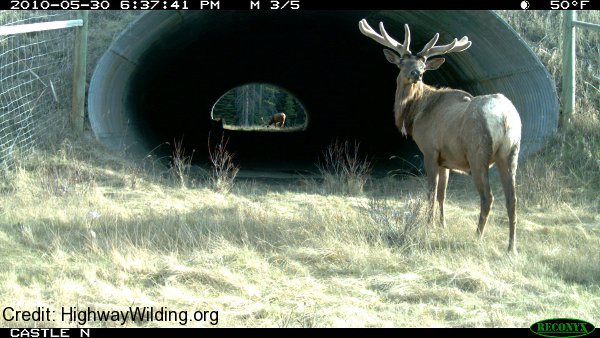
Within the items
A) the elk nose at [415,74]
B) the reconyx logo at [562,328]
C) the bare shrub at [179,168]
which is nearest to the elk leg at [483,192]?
the elk nose at [415,74]

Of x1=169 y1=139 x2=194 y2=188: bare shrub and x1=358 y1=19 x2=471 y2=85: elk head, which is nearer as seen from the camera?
x1=358 y1=19 x2=471 y2=85: elk head

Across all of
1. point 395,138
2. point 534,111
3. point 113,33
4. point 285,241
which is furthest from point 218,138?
point 285,241

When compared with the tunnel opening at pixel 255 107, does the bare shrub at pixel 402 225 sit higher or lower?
higher

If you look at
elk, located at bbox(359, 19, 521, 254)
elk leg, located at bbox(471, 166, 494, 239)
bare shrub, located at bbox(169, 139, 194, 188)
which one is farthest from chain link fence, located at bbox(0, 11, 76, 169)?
elk leg, located at bbox(471, 166, 494, 239)

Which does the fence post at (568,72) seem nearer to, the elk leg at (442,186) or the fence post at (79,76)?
the elk leg at (442,186)

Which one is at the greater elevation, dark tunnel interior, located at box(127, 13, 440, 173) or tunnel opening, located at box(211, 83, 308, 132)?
dark tunnel interior, located at box(127, 13, 440, 173)

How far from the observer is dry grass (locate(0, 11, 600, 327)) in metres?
5.43

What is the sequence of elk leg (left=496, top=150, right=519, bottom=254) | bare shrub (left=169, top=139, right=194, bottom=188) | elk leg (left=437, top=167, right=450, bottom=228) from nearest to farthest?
elk leg (left=496, top=150, right=519, bottom=254) → elk leg (left=437, top=167, right=450, bottom=228) → bare shrub (left=169, top=139, right=194, bottom=188)

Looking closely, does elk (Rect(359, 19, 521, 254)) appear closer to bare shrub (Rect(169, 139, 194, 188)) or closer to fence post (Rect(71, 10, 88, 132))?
bare shrub (Rect(169, 139, 194, 188))

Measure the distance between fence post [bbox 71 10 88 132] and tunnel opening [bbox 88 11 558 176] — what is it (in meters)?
0.35

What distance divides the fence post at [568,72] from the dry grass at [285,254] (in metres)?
1.53

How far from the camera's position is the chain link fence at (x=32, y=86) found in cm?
1116

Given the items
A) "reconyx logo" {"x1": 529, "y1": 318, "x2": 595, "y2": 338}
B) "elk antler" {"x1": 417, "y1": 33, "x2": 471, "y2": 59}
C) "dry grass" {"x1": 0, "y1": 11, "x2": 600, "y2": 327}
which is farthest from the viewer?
"elk antler" {"x1": 417, "y1": 33, "x2": 471, "y2": 59}

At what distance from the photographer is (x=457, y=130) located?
26.6 feet
